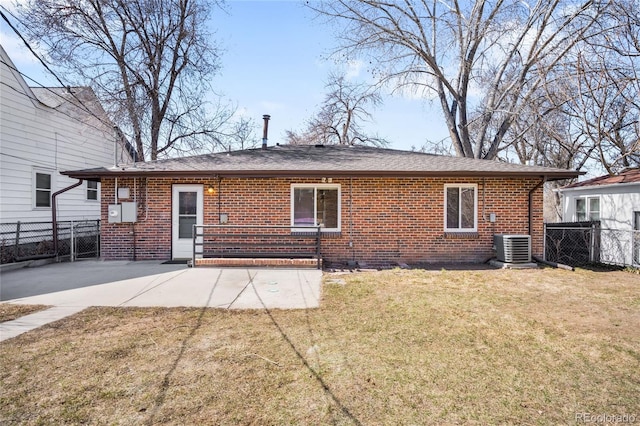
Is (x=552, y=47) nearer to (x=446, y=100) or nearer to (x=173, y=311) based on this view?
(x=446, y=100)

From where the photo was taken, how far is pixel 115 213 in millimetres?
9477

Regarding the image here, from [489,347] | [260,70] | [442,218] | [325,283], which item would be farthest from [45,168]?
[489,347]

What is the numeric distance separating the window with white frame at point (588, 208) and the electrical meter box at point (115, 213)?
15.3 meters

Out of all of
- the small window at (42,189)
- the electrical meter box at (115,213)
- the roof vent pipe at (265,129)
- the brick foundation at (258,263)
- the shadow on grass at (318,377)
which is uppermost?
the roof vent pipe at (265,129)

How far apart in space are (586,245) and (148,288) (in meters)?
11.9

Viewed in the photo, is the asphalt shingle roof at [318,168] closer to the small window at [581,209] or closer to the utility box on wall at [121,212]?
the utility box on wall at [121,212]

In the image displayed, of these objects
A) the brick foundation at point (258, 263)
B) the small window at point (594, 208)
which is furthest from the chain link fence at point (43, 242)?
the small window at point (594, 208)

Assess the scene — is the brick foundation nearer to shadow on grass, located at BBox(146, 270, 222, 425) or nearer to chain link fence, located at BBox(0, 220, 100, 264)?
shadow on grass, located at BBox(146, 270, 222, 425)

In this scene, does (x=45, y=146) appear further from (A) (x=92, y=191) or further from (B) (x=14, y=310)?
(B) (x=14, y=310)

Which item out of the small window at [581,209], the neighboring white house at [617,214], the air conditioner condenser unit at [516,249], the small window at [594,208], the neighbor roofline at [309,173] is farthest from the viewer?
the small window at [581,209]

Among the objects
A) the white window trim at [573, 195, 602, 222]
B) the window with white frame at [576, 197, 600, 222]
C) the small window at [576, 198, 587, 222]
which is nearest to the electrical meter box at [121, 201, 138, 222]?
the white window trim at [573, 195, 602, 222]

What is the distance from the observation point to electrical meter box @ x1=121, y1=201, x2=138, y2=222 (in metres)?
9.47

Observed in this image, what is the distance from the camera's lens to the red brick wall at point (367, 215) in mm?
9688

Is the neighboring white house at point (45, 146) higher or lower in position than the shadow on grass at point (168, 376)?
higher
